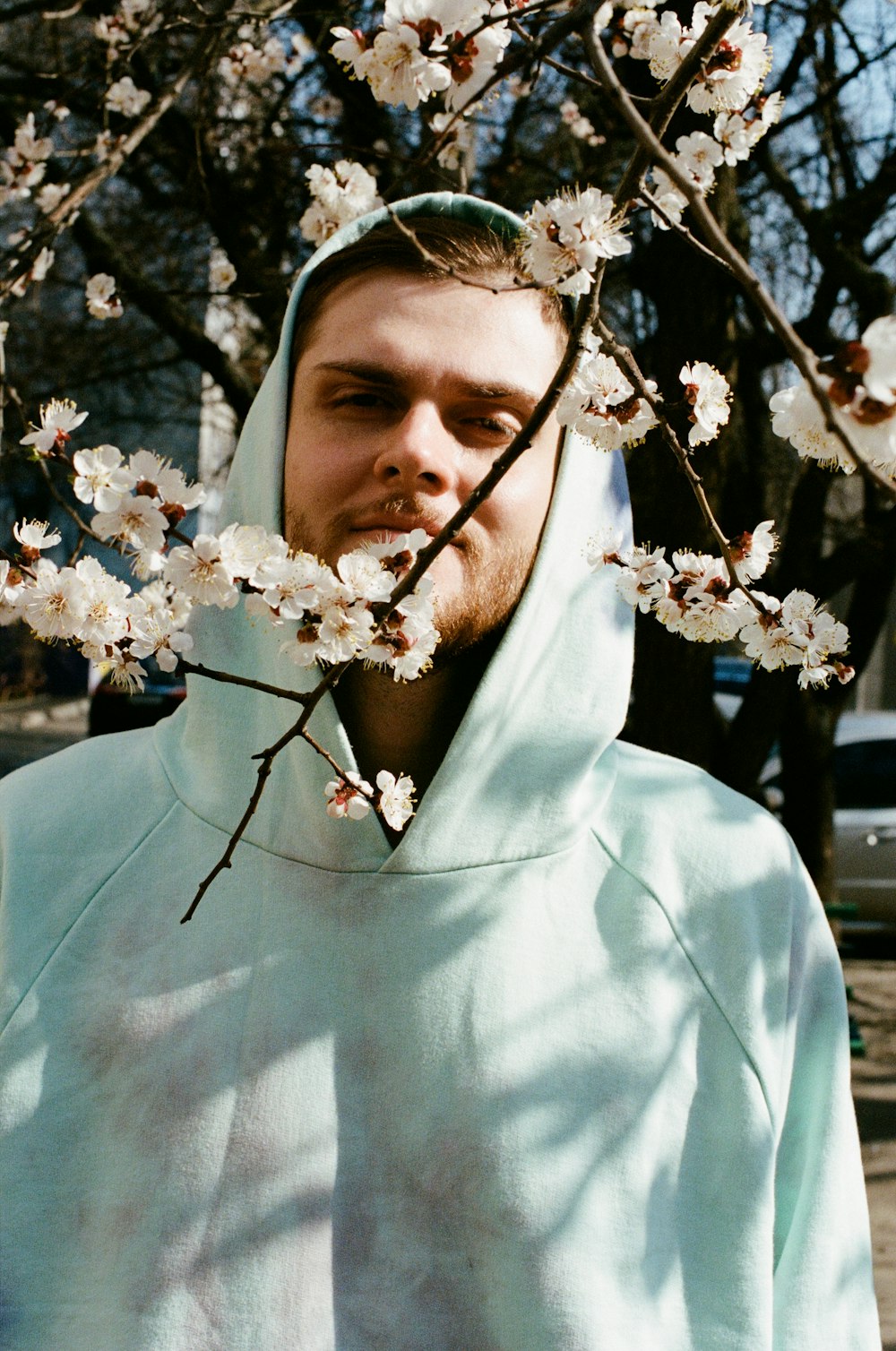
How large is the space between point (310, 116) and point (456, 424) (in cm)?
562

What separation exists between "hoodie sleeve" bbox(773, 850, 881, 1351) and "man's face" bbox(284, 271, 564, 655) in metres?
0.65

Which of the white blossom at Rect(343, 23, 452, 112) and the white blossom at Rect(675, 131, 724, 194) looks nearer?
the white blossom at Rect(343, 23, 452, 112)

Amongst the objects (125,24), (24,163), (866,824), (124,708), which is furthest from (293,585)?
(124,708)

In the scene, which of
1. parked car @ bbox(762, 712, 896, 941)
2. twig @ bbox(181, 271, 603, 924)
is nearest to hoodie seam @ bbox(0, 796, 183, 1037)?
twig @ bbox(181, 271, 603, 924)

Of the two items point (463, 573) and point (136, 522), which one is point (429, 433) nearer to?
point (463, 573)

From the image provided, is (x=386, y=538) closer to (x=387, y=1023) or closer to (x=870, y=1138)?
(x=387, y=1023)

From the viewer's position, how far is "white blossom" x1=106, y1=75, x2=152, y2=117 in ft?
14.7

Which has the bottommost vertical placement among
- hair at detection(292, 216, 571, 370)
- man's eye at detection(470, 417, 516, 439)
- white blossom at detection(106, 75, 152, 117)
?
man's eye at detection(470, 417, 516, 439)

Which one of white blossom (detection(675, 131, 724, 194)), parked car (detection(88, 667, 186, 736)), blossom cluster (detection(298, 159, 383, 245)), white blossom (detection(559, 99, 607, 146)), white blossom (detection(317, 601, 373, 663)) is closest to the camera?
white blossom (detection(317, 601, 373, 663))

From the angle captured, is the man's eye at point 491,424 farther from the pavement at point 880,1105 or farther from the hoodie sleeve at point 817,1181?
the pavement at point 880,1105

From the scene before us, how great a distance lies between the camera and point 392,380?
166cm

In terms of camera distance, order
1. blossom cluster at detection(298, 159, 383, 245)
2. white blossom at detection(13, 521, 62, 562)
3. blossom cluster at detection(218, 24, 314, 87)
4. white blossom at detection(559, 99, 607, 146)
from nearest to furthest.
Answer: white blossom at detection(13, 521, 62, 562)
blossom cluster at detection(298, 159, 383, 245)
blossom cluster at detection(218, 24, 314, 87)
white blossom at detection(559, 99, 607, 146)

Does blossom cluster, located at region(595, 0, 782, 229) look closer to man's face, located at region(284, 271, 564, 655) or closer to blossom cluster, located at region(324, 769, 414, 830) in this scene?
man's face, located at region(284, 271, 564, 655)

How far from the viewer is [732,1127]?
1552mm
